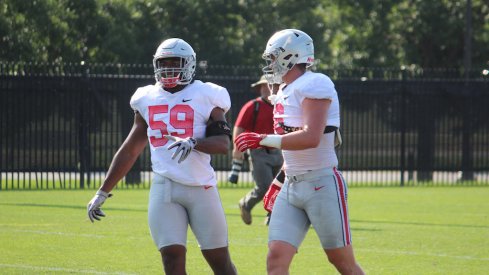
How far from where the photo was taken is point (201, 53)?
31.4m

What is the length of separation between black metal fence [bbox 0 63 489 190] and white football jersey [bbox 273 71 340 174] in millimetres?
13846

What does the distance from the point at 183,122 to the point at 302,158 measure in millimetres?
905

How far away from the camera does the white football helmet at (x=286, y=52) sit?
6922mm

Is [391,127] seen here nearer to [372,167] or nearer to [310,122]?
[372,167]

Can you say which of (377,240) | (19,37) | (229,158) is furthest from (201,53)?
(377,240)

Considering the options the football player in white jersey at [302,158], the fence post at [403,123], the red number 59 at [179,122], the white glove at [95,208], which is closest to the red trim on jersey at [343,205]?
the football player in white jersey at [302,158]

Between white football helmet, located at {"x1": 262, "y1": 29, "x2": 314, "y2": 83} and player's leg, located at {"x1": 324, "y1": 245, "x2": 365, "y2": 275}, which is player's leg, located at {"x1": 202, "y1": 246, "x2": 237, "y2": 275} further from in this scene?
white football helmet, located at {"x1": 262, "y1": 29, "x2": 314, "y2": 83}

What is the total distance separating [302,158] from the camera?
22.6 ft

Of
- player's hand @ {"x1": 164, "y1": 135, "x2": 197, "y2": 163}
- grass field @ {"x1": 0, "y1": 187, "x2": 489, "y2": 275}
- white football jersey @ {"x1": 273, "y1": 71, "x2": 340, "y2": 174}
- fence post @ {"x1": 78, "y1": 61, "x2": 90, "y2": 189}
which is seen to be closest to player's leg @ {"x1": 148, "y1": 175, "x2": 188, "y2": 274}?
player's hand @ {"x1": 164, "y1": 135, "x2": 197, "y2": 163}

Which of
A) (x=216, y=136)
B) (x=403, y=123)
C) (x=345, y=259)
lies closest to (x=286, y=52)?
(x=216, y=136)

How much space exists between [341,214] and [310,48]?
1135 mm

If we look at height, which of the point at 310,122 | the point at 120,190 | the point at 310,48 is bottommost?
the point at 120,190

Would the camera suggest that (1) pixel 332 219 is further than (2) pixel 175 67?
No

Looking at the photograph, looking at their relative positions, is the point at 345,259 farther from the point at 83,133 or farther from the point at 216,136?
the point at 83,133
